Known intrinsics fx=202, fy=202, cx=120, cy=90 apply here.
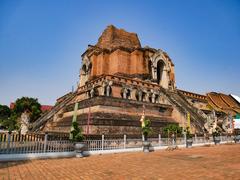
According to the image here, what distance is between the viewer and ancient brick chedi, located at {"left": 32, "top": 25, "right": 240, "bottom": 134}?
1789cm

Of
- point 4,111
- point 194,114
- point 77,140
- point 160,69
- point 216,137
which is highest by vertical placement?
point 160,69

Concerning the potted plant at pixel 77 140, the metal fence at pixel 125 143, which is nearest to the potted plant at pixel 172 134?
the metal fence at pixel 125 143

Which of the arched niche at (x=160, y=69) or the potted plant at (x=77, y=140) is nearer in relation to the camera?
the potted plant at (x=77, y=140)

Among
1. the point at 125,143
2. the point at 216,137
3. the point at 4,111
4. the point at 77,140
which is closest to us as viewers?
the point at 77,140

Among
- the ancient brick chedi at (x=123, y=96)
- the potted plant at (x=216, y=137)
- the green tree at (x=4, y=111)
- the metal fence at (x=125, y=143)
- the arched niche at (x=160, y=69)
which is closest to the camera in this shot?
the metal fence at (x=125, y=143)

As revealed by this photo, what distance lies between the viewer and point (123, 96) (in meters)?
22.7

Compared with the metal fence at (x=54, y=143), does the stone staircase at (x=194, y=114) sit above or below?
above

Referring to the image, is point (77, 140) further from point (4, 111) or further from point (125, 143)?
point (4, 111)

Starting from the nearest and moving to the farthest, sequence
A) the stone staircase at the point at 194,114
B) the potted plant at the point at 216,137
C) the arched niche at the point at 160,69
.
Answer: the potted plant at the point at 216,137, the stone staircase at the point at 194,114, the arched niche at the point at 160,69

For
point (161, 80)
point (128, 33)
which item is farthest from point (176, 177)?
point (128, 33)

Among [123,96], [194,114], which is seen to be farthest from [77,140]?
[194,114]

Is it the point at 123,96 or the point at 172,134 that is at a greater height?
the point at 123,96

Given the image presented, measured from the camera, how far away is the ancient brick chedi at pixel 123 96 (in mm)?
17891

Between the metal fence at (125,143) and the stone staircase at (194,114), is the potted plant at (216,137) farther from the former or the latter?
the metal fence at (125,143)
